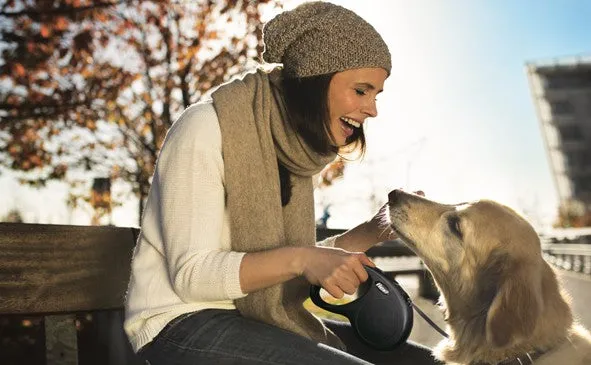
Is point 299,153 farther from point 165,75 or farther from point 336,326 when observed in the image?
point 165,75

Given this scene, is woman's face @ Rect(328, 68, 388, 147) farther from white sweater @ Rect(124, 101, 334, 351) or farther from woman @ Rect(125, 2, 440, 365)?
white sweater @ Rect(124, 101, 334, 351)

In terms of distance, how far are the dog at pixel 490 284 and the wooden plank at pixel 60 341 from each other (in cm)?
159

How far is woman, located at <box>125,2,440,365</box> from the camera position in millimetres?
2281

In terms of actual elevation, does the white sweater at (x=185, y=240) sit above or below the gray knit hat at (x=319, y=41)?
below

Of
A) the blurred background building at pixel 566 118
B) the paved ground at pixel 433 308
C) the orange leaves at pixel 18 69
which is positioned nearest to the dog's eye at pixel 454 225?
the paved ground at pixel 433 308

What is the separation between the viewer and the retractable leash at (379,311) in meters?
2.73

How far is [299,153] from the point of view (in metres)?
2.78

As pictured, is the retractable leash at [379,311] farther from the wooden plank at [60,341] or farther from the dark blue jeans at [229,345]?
the wooden plank at [60,341]

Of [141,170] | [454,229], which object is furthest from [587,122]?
[454,229]

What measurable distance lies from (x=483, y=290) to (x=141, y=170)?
8129mm

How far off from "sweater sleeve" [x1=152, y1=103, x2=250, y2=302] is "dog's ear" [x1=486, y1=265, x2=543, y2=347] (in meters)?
1.11

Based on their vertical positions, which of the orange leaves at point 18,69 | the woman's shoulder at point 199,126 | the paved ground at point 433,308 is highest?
the orange leaves at point 18,69

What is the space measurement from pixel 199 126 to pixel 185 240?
16.4 inches

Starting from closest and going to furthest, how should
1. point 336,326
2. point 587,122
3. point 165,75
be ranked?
1. point 336,326
2. point 165,75
3. point 587,122
